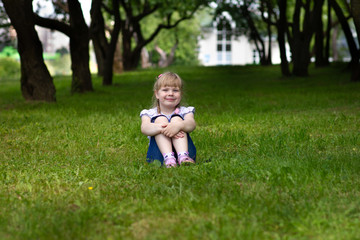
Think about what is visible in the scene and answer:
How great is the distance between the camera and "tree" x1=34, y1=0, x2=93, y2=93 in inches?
585

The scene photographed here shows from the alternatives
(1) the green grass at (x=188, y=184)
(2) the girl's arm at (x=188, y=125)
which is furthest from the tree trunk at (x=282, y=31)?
(2) the girl's arm at (x=188, y=125)

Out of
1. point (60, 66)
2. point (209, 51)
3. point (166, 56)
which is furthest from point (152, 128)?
point (209, 51)

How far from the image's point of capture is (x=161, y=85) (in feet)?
17.8

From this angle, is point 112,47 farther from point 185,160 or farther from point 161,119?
point 185,160

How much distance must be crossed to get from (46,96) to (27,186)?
332 inches

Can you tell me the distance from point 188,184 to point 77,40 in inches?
482

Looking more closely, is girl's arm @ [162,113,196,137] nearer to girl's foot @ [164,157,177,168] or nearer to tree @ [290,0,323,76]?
girl's foot @ [164,157,177,168]

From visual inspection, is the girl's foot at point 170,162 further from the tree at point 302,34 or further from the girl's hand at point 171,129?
the tree at point 302,34

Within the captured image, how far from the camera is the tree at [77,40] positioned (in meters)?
14.9

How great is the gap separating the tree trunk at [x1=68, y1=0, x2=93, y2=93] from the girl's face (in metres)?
10.6

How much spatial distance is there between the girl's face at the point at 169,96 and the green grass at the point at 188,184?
701 millimetres

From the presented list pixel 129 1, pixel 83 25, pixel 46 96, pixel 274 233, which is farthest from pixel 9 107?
pixel 129 1

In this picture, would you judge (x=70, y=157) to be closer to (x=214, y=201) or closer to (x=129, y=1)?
(x=214, y=201)

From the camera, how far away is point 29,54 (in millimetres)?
12078
